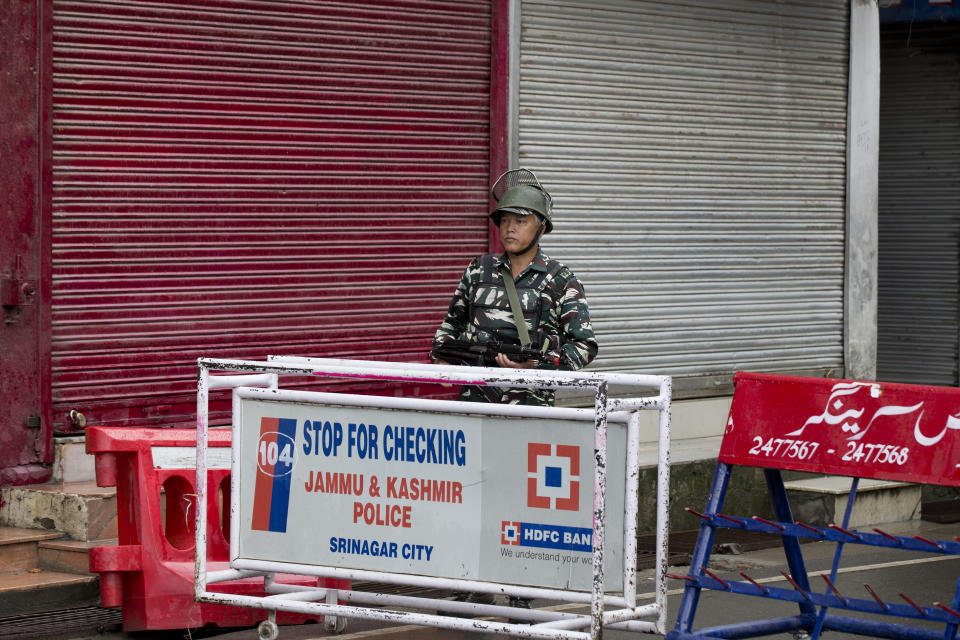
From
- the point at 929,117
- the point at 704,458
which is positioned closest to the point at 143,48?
the point at 704,458

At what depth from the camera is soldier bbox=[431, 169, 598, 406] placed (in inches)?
276

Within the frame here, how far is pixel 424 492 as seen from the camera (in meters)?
5.73

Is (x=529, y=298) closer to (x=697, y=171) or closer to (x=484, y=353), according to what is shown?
(x=484, y=353)

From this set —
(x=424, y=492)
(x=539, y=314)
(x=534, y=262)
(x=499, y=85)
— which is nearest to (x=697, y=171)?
(x=499, y=85)

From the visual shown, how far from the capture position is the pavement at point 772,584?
6.93 meters

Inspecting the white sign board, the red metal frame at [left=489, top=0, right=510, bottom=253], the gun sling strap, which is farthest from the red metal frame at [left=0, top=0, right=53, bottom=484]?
the red metal frame at [left=489, top=0, right=510, bottom=253]

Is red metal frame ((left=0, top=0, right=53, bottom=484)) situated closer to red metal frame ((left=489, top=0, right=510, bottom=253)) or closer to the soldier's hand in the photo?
the soldier's hand

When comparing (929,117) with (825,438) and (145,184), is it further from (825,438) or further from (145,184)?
(825,438)

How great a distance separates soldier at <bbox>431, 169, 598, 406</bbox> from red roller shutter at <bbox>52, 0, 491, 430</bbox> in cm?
251

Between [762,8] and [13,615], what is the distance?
8.50 metres

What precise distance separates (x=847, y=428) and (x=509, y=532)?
1398mm

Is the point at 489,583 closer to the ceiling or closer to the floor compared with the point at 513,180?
closer to the floor

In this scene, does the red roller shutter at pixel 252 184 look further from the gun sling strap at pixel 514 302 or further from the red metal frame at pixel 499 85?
the gun sling strap at pixel 514 302

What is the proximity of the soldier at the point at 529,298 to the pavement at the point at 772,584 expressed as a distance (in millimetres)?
1228
